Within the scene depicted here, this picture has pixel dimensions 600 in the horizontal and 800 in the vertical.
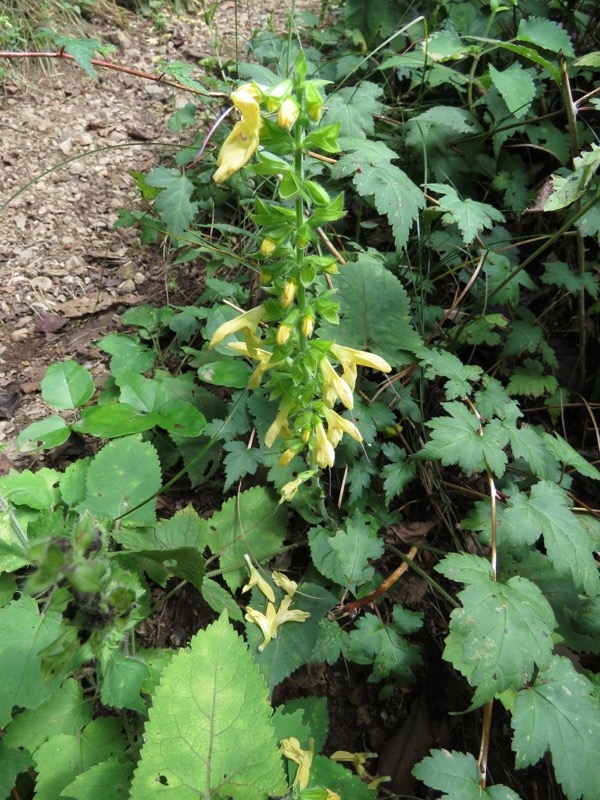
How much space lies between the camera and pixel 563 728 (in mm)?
1536

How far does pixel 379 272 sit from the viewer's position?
6.85ft

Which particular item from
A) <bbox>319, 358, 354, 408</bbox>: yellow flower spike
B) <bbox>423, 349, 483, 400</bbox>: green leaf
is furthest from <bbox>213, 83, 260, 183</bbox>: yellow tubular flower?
<bbox>423, 349, 483, 400</bbox>: green leaf

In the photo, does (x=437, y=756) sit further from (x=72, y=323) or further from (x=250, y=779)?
(x=72, y=323)

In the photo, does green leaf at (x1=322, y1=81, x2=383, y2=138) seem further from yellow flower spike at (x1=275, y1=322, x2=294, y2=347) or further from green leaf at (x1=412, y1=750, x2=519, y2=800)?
green leaf at (x1=412, y1=750, x2=519, y2=800)

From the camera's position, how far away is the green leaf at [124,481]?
1.92 meters

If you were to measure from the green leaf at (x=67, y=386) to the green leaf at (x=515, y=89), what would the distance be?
79.4 inches

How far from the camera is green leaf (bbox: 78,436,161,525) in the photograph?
6.31 ft

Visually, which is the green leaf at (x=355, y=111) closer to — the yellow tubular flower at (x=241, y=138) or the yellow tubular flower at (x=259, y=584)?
the yellow tubular flower at (x=241, y=138)

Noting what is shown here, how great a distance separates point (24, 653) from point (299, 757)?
0.78 metres

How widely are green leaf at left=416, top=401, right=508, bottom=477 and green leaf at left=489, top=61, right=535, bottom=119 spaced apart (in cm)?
134

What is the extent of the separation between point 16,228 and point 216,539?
2.07 m

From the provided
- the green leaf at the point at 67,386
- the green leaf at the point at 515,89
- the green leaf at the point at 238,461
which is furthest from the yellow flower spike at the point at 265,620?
the green leaf at the point at 515,89

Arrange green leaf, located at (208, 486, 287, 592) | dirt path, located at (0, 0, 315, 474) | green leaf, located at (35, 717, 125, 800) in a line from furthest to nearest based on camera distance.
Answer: dirt path, located at (0, 0, 315, 474)
green leaf, located at (208, 486, 287, 592)
green leaf, located at (35, 717, 125, 800)

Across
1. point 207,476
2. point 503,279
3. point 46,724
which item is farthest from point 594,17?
point 46,724
